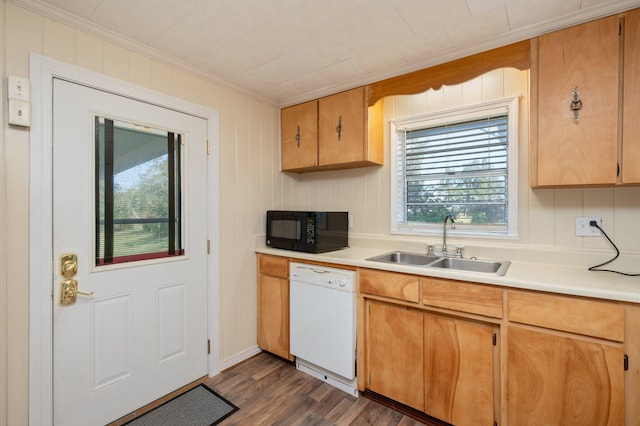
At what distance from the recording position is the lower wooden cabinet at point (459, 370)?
1.56 metres

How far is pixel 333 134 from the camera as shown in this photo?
2.44 m

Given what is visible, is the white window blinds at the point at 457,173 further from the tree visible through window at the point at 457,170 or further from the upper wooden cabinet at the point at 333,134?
the upper wooden cabinet at the point at 333,134

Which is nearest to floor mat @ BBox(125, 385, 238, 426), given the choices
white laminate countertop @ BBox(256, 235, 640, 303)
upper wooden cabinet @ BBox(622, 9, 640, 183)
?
white laminate countertop @ BBox(256, 235, 640, 303)

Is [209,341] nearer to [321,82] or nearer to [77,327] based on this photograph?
[77,327]

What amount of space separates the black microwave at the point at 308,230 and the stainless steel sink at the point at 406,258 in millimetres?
425

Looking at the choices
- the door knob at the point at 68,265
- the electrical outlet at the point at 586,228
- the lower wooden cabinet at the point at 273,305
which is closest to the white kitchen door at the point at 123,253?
the door knob at the point at 68,265

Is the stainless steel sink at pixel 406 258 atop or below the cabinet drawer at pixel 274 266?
atop

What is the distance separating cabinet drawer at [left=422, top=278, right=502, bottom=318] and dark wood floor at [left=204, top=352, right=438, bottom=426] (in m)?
0.78

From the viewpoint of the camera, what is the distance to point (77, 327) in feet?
5.29

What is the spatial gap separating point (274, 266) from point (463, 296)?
1458 millimetres

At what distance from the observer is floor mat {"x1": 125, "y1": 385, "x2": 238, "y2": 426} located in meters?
1.76

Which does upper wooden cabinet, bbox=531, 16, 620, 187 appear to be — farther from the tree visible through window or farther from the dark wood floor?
the dark wood floor

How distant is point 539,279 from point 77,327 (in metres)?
2.42

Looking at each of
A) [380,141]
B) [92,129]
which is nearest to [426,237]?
[380,141]
